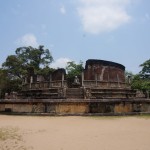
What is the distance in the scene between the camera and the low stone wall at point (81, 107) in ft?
41.5

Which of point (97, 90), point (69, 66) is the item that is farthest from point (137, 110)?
point (69, 66)

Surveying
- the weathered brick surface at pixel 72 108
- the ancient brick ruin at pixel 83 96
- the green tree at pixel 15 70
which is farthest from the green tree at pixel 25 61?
the weathered brick surface at pixel 72 108

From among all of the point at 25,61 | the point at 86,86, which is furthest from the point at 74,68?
the point at 86,86

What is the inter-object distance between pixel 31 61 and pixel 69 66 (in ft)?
20.9

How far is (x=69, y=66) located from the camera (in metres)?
40.4

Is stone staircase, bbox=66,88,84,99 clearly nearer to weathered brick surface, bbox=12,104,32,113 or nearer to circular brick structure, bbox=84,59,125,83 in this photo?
weathered brick surface, bbox=12,104,32,113

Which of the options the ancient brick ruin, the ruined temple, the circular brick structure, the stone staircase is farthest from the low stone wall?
the circular brick structure

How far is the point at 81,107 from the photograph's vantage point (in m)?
12.6

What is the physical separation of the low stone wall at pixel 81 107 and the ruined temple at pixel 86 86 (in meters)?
2.58

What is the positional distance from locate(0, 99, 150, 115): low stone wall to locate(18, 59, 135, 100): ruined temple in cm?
258

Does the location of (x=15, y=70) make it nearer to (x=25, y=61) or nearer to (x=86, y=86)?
(x=25, y=61)

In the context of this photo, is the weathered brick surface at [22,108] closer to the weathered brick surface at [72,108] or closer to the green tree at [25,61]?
the weathered brick surface at [72,108]

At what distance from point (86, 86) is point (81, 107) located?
6381mm

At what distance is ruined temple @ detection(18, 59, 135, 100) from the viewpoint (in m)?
16.6
